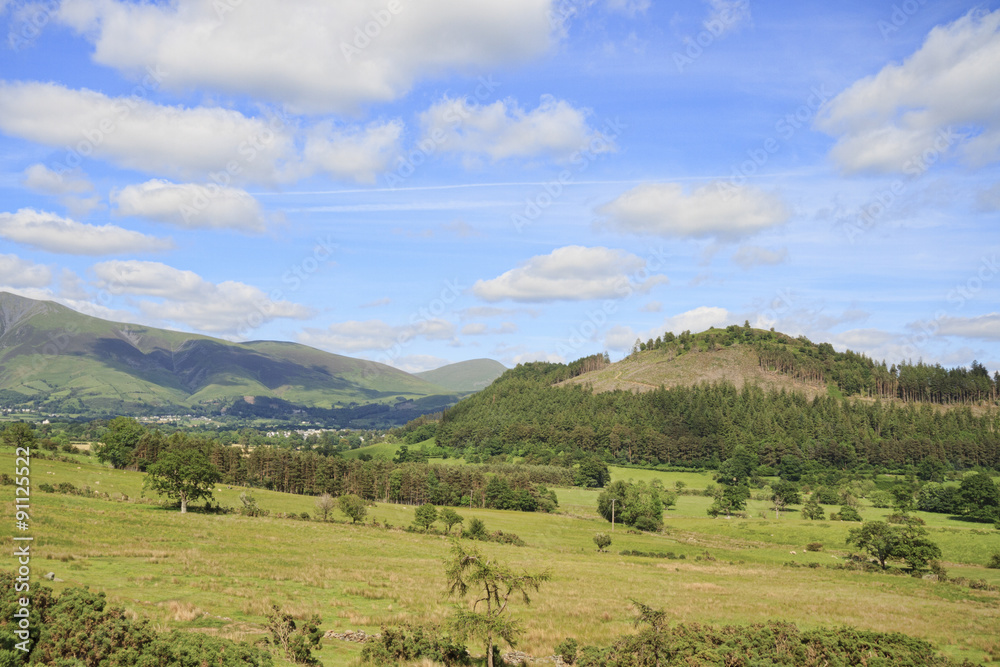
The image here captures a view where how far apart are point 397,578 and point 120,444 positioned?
12350cm

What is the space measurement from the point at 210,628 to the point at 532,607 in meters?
23.8

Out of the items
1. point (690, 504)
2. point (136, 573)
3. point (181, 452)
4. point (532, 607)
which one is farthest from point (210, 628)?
point (690, 504)

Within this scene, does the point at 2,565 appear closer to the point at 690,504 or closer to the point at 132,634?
the point at 132,634

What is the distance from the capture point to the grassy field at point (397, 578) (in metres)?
34.5

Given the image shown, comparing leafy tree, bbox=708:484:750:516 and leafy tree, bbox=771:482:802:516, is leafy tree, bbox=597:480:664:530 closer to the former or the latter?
leafy tree, bbox=708:484:750:516

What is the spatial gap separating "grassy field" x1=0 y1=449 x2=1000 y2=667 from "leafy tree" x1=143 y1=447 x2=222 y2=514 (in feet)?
13.4

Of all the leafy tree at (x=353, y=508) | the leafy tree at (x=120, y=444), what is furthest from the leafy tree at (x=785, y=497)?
the leafy tree at (x=120, y=444)

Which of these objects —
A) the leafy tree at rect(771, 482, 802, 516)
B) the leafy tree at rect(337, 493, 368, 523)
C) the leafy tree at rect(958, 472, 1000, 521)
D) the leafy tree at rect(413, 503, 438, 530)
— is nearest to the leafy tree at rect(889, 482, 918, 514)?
the leafy tree at rect(958, 472, 1000, 521)

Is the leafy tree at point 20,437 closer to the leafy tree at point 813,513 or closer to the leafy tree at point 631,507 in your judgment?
the leafy tree at point 631,507

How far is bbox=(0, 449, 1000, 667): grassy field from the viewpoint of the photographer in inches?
1357

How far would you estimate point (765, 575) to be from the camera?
75812mm

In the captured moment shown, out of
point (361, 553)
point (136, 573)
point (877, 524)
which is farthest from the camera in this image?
point (877, 524)

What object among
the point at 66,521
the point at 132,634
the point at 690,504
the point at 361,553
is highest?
the point at 132,634

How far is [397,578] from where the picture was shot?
50.1 meters
